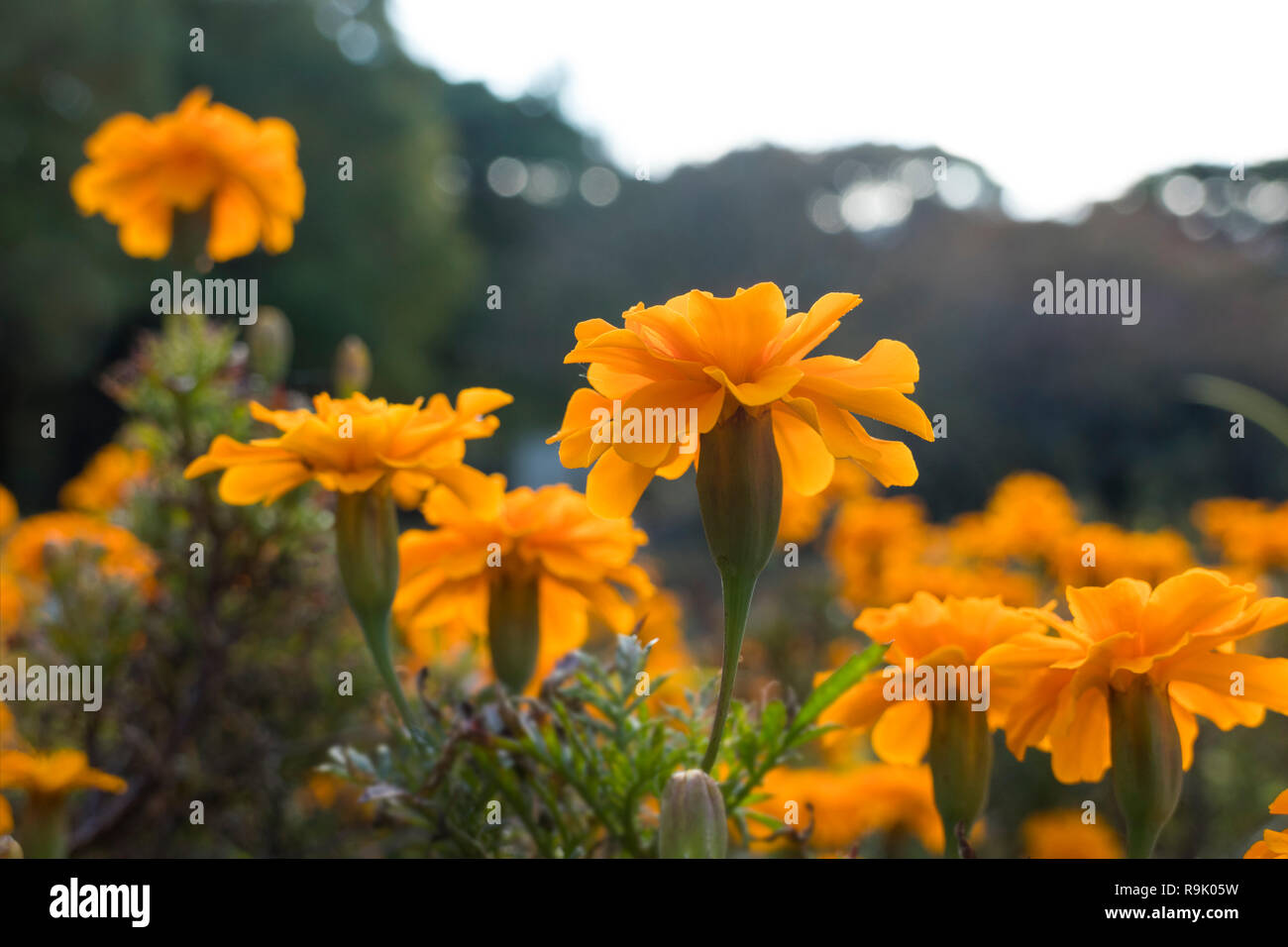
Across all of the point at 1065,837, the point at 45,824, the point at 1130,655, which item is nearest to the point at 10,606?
the point at 45,824

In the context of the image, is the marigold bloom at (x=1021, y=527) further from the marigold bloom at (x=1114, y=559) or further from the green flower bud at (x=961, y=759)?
the green flower bud at (x=961, y=759)

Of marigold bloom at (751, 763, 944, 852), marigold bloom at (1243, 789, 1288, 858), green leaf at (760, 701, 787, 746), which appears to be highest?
A: green leaf at (760, 701, 787, 746)

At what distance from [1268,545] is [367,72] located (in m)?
11.8

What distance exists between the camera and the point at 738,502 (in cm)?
50

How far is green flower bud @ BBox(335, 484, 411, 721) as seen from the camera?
652mm

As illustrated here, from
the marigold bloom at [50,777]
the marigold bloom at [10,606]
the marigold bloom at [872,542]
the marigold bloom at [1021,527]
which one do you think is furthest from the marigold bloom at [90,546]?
the marigold bloom at [1021,527]

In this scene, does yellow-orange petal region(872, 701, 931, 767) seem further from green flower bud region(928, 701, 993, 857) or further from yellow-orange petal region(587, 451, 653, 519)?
yellow-orange petal region(587, 451, 653, 519)

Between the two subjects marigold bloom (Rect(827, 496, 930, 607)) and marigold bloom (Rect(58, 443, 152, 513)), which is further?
marigold bloom (Rect(827, 496, 930, 607))

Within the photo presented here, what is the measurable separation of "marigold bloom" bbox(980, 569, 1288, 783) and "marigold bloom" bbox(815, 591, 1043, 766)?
3 centimetres

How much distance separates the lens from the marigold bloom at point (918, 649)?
1.89ft

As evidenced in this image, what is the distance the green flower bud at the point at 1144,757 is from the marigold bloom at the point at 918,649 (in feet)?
0.20

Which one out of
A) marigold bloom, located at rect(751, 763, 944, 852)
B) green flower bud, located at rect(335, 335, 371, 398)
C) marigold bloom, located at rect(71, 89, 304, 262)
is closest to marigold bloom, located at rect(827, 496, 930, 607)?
marigold bloom, located at rect(751, 763, 944, 852)
